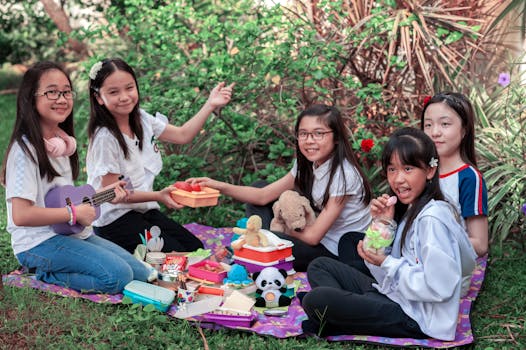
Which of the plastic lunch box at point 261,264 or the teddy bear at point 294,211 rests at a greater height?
the teddy bear at point 294,211

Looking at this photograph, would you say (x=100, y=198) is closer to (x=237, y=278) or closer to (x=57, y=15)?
(x=237, y=278)

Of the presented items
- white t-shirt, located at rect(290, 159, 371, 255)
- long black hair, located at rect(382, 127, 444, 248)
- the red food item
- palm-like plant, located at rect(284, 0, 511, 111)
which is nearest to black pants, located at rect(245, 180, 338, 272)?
white t-shirt, located at rect(290, 159, 371, 255)

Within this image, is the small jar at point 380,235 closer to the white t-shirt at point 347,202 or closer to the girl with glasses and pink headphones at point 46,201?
the white t-shirt at point 347,202

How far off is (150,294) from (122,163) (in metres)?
1.12

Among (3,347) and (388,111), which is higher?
(388,111)

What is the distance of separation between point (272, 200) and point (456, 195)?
1329 millimetres

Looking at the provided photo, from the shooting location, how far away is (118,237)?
4.33m

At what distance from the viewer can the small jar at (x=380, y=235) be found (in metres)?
3.11

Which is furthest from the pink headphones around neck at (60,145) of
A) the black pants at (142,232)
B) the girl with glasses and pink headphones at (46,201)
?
the black pants at (142,232)

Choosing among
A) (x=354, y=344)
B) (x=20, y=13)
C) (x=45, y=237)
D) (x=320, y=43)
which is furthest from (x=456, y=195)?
(x=20, y=13)

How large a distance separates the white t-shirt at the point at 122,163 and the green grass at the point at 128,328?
861 millimetres

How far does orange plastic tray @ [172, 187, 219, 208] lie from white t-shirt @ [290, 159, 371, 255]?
673mm

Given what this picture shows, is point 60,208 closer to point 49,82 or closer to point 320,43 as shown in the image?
point 49,82

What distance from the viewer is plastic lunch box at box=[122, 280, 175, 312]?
3438mm
